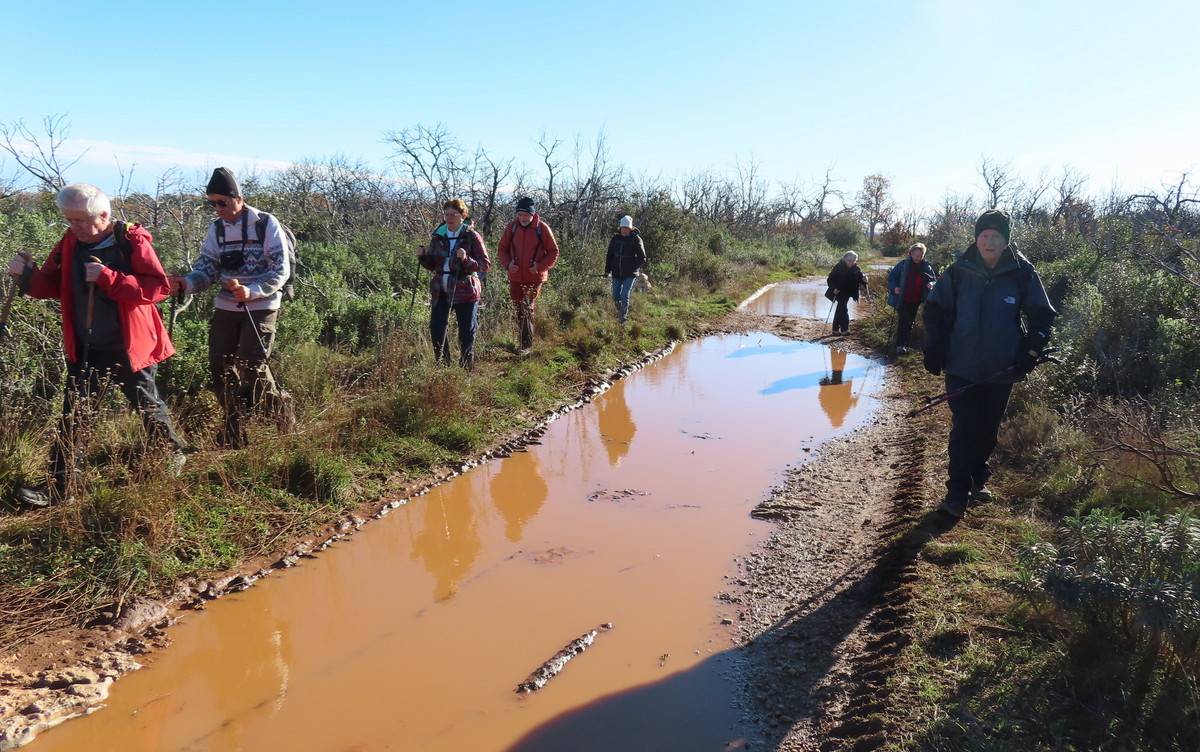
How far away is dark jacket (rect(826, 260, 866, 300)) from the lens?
11836 millimetres

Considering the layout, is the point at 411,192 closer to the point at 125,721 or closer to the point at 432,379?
the point at 432,379

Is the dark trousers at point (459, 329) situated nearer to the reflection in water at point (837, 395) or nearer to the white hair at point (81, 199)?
the white hair at point (81, 199)

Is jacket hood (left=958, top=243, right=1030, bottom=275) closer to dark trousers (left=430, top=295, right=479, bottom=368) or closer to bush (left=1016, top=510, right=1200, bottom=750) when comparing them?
bush (left=1016, top=510, right=1200, bottom=750)

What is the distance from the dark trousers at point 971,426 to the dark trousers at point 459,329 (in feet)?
13.6

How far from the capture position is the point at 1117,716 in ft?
7.80

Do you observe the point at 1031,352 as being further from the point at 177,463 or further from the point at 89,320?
the point at 89,320

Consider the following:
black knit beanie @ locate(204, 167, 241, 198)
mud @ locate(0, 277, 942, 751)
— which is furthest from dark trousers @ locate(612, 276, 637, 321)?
black knit beanie @ locate(204, 167, 241, 198)

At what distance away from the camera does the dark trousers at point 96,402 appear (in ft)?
12.1

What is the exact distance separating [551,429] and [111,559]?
11.8ft

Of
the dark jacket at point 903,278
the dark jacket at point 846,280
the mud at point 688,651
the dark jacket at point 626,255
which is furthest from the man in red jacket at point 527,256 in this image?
the dark jacket at point 846,280

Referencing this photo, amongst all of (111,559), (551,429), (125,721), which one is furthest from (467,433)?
(125,721)

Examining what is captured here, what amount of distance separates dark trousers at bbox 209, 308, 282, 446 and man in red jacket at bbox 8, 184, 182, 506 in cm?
63

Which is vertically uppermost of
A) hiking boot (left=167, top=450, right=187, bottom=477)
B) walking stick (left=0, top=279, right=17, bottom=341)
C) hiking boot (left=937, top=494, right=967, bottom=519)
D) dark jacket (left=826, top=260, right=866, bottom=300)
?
dark jacket (left=826, top=260, right=866, bottom=300)

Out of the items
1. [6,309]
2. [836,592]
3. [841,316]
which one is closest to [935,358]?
[836,592]
